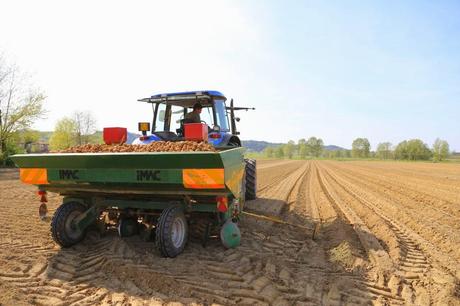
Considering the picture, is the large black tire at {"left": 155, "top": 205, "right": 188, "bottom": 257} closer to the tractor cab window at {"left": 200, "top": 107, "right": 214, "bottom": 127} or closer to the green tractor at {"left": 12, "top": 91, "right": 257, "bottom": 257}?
the green tractor at {"left": 12, "top": 91, "right": 257, "bottom": 257}

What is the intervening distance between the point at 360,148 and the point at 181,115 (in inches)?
4411

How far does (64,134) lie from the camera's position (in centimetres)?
4575

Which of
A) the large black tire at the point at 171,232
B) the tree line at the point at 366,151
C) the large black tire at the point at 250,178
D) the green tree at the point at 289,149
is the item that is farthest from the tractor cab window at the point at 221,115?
the green tree at the point at 289,149

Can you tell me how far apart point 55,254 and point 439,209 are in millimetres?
8490

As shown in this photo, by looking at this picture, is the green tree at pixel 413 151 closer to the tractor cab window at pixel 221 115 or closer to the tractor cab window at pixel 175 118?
the tractor cab window at pixel 221 115

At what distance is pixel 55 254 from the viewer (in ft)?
14.4

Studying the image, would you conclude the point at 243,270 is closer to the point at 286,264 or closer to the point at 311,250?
the point at 286,264

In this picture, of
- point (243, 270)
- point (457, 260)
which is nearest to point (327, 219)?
point (457, 260)

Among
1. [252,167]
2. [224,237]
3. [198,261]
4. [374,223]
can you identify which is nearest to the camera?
[198,261]

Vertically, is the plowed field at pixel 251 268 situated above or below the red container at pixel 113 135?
below

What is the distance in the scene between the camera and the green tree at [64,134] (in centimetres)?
4494

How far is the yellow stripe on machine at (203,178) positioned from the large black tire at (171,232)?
0.51 meters

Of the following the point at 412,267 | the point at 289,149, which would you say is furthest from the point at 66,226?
the point at 289,149

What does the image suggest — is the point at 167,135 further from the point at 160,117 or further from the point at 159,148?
the point at 159,148
